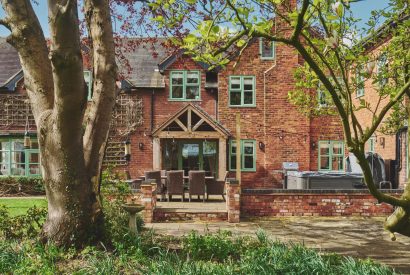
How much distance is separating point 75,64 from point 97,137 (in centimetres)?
162

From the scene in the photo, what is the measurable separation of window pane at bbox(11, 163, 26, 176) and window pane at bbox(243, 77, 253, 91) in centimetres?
1187

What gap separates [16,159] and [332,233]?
17253 mm

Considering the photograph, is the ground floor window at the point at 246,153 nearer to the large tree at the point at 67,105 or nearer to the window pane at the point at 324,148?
the window pane at the point at 324,148

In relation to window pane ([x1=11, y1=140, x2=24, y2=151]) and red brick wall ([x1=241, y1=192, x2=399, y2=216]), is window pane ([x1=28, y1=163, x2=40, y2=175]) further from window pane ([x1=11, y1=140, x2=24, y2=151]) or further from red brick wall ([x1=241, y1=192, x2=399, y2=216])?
red brick wall ([x1=241, y1=192, x2=399, y2=216])

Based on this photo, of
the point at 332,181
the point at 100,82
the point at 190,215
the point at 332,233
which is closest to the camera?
the point at 100,82

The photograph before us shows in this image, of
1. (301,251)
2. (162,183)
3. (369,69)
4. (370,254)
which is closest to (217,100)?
(162,183)

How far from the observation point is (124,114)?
2091 cm

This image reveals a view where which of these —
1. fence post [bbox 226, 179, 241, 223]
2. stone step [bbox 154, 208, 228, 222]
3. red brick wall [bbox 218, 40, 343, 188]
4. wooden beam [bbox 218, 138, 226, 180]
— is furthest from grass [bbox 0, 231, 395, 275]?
red brick wall [bbox 218, 40, 343, 188]

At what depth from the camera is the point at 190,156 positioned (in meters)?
21.0

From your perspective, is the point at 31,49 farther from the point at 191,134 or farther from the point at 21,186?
the point at 21,186

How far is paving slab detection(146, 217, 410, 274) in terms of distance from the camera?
26.3ft

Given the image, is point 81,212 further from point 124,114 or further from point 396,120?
point 124,114

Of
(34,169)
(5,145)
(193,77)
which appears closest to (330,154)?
(193,77)

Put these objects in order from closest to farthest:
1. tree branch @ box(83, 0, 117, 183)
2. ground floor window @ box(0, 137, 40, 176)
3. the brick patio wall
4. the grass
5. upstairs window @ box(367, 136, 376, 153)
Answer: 1. the grass
2. tree branch @ box(83, 0, 117, 183)
3. the brick patio wall
4. upstairs window @ box(367, 136, 376, 153)
5. ground floor window @ box(0, 137, 40, 176)
